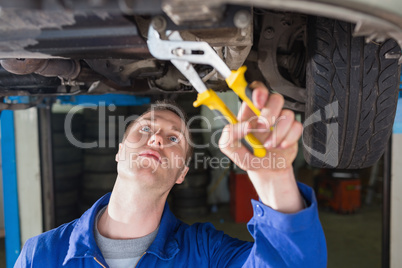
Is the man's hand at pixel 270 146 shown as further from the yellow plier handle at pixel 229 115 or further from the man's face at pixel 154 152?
the man's face at pixel 154 152

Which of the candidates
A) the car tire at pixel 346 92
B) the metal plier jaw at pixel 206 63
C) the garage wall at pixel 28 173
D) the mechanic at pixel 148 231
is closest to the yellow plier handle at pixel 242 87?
the metal plier jaw at pixel 206 63

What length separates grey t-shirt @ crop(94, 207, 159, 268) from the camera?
100 cm

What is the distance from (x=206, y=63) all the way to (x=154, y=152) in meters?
0.49

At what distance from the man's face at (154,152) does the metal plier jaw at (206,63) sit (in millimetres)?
462

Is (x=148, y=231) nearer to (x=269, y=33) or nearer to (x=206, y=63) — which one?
(x=206, y=63)

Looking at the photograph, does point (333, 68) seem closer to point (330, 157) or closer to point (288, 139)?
point (330, 157)

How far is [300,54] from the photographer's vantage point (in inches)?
54.7

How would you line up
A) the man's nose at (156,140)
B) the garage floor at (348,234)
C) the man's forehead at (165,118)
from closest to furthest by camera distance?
the man's nose at (156,140), the man's forehead at (165,118), the garage floor at (348,234)

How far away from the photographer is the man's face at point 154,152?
1005 mm

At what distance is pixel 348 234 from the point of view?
343 cm

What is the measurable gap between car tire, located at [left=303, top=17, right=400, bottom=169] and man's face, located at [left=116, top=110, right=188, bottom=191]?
0.46m

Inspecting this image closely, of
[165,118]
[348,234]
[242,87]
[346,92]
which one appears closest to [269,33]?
[346,92]

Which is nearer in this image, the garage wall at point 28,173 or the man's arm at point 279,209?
the man's arm at point 279,209

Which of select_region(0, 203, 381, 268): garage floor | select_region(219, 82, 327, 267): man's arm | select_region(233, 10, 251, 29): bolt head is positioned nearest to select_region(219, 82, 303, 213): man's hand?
select_region(219, 82, 327, 267): man's arm
